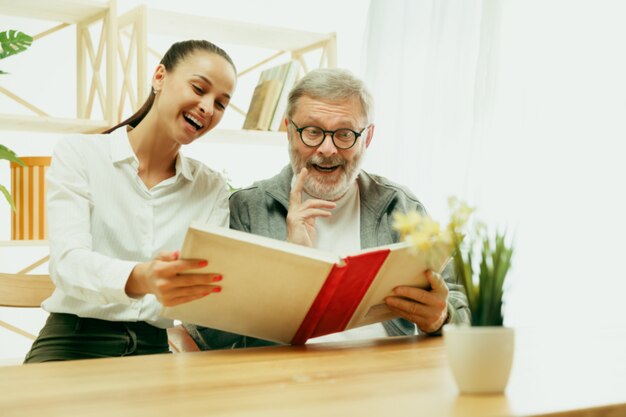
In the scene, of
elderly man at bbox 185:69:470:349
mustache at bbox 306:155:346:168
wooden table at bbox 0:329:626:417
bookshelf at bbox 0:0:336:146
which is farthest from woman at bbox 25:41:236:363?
bookshelf at bbox 0:0:336:146

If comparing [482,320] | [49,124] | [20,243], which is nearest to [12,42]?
[49,124]

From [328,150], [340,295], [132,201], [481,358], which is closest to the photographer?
[481,358]

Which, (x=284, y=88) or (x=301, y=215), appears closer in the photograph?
(x=301, y=215)

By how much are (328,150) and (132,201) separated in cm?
52

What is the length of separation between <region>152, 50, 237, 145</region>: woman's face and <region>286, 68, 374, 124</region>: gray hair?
22 cm

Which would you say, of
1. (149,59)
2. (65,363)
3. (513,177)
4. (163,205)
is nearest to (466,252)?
(65,363)

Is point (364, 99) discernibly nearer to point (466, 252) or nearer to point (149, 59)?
point (466, 252)

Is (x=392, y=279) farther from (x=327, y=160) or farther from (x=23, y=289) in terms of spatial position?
(x=23, y=289)

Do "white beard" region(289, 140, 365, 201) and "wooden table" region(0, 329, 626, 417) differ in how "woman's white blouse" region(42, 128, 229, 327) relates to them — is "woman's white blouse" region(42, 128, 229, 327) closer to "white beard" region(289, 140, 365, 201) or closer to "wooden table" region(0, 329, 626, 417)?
"white beard" region(289, 140, 365, 201)

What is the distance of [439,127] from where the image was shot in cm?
291

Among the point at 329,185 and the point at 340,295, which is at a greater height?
the point at 329,185

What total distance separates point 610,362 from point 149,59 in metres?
2.51

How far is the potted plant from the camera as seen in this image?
0.89 m

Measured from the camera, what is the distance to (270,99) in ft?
10.1
